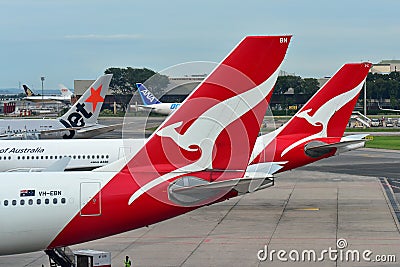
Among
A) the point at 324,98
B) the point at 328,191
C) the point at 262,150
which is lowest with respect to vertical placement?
the point at 328,191

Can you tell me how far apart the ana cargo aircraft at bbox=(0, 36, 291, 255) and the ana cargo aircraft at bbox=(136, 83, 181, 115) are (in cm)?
9672

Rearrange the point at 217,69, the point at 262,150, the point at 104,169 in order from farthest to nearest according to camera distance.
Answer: the point at 262,150 → the point at 104,169 → the point at 217,69

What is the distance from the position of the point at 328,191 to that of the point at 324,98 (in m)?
8.49

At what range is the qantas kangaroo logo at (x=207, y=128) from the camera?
19.7 m

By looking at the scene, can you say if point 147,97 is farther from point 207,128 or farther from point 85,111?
point 207,128

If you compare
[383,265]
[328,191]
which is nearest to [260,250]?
[383,265]

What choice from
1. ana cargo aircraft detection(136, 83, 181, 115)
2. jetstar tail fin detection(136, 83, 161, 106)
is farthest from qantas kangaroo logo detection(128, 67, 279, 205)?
jetstar tail fin detection(136, 83, 161, 106)

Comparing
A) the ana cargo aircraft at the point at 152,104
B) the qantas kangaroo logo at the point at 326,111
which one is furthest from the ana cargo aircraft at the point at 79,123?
the ana cargo aircraft at the point at 152,104

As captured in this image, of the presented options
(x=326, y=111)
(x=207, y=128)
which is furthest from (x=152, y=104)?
(x=207, y=128)

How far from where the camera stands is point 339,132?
36.6 metres

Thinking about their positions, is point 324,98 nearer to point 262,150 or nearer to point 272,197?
point 262,150

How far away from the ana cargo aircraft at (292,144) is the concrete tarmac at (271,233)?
2.83 meters

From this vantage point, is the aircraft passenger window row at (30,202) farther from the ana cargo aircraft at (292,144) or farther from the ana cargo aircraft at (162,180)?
the ana cargo aircraft at (292,144)

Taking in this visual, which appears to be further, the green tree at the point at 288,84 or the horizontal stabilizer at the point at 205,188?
the green tree at the point at 288,84
